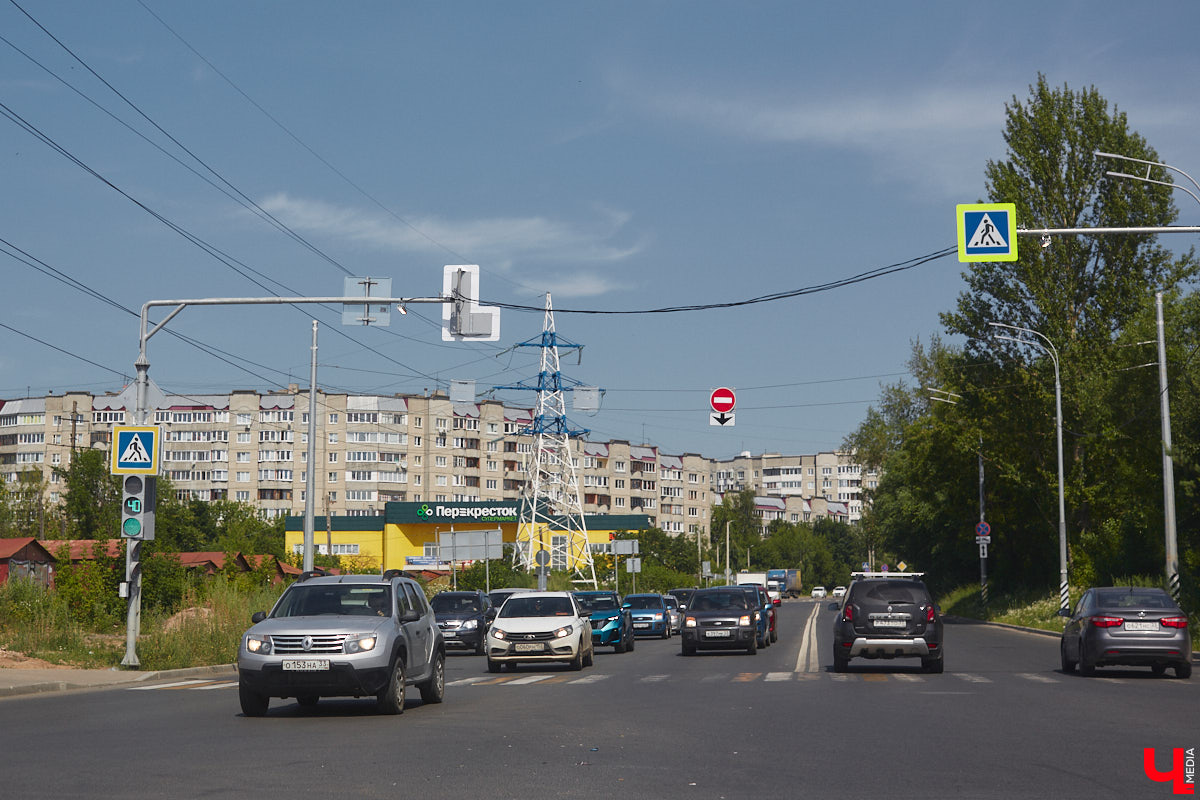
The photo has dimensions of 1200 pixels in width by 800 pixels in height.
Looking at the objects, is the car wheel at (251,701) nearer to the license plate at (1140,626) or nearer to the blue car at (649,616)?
the license plate at (1140,626)

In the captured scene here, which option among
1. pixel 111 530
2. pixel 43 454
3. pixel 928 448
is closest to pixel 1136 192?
pixel 928 448

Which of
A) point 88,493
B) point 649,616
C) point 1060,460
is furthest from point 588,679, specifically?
point 88,493

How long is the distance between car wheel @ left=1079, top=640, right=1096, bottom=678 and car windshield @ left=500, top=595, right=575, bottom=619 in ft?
31.8

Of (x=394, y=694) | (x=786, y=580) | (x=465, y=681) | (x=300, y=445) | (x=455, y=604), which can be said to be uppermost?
(x=300, y=445)

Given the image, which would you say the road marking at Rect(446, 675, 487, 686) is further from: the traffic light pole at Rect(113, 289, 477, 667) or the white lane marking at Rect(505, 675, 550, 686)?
the traffic light pole at Rect(113, 289, 477, 667)

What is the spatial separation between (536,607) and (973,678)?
30.0 ft

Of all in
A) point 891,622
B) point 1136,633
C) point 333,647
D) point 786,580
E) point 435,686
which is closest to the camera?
point 333,647

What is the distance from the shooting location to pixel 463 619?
125 feet

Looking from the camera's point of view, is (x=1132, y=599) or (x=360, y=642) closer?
(x=360, y=642)

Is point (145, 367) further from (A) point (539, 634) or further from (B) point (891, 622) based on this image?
(B) point (891, 622)

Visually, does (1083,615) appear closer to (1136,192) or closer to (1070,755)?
(1070,755)

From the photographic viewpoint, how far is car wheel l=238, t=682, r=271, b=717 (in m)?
15.5

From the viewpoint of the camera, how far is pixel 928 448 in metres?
62.1

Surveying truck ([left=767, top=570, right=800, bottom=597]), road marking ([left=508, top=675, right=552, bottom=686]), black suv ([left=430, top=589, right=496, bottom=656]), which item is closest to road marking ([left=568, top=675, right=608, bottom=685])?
road marking ([left=508, top=675, right=552, bottom=686])
